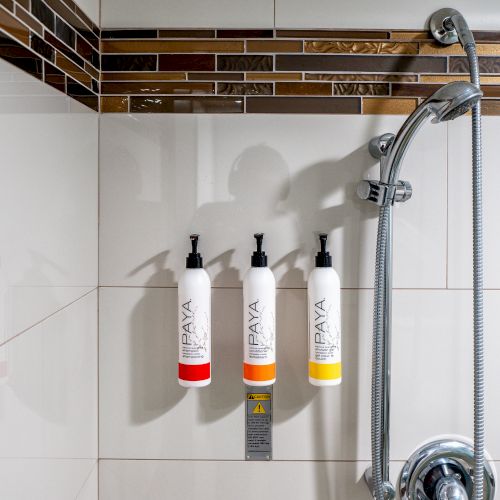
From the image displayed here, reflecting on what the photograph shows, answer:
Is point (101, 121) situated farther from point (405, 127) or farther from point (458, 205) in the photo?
point (458, 205)

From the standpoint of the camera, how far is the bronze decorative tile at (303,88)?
945 millimetres

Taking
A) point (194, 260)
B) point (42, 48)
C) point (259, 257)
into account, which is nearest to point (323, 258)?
point (259, 257)

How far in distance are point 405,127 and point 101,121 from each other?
54 cm

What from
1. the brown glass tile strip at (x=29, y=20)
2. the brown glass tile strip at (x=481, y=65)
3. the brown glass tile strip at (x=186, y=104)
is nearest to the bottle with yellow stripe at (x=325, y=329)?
the brown glass tile strip at (x=186, y=104)

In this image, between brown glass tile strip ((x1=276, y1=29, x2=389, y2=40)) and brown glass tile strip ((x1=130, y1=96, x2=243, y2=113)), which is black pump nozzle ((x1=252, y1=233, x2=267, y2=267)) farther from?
brown glass tile strip ((x1=276, y1=29, x2=389, y2=40))

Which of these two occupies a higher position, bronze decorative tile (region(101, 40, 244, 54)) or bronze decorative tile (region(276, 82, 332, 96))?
bronze decorative tile (region(101, 40, 244, 54))

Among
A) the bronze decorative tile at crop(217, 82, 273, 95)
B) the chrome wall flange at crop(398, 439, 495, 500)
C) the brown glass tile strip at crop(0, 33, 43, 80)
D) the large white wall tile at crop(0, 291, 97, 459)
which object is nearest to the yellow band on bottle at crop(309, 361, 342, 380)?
the chrome wall flange at crop(398, 439, 495, 500)

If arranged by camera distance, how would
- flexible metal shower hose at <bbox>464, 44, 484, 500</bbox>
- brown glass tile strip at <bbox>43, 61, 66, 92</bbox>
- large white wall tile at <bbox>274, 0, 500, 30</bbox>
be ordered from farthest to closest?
large white wall tile at <bbox>274, 0, 500, 30</bbox>
flexible metal shower hose at <bbox>464, 44, 484, 500</bbox>
brown glass tile strip at <bbox>43, 61, 66, 92</bbox>

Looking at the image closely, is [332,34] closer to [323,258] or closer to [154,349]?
[323,258]

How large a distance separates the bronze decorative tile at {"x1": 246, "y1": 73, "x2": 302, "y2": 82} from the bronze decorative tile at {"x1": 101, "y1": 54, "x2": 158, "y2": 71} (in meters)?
0.18

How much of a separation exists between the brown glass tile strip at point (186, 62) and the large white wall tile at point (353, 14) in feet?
0.48

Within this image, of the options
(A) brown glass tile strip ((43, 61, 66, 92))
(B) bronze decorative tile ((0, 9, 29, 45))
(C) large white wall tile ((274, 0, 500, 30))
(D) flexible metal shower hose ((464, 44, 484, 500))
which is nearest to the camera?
(B) bronze decorative tile ((0, 9, 29, 45))

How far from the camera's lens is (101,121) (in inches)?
37.3

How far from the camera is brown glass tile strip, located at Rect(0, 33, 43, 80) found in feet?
1.88
